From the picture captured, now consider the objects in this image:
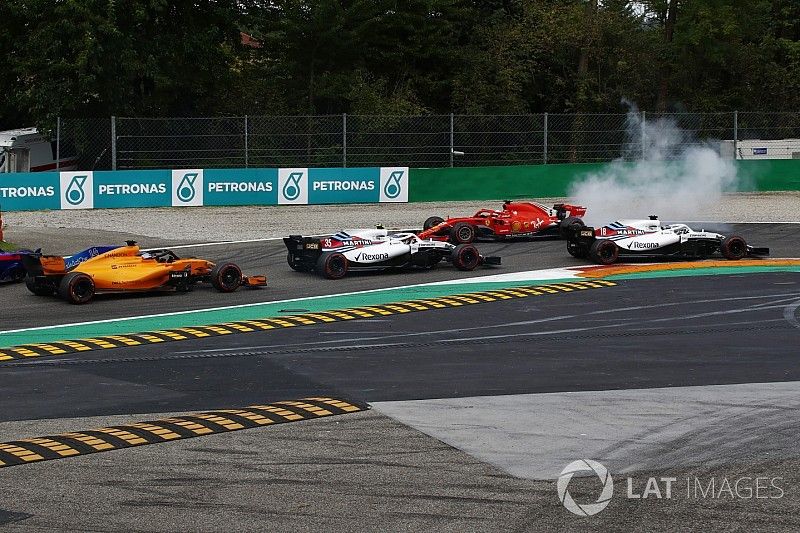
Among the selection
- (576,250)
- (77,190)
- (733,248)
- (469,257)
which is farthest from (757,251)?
(77,190)

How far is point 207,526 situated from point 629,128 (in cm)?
3266

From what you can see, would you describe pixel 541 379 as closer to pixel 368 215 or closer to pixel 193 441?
pixel 193 441

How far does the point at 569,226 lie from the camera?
25891 millimetres

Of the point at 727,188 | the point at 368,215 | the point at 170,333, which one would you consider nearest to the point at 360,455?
the point at 170,333

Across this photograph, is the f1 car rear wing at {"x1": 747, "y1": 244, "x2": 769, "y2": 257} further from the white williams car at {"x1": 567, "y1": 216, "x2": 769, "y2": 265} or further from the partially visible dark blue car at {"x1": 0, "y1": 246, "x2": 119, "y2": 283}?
the partially visible dark blue car at {"x1": 0, "y1": 246, "x2": 119, "y2": 283}

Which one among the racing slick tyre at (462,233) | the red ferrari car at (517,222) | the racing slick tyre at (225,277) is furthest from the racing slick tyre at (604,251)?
the racing slick tyre at (225,277)

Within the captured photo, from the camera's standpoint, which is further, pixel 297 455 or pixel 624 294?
pixel 624 294

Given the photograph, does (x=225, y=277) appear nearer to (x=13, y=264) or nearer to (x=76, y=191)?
(x=13, y=264)

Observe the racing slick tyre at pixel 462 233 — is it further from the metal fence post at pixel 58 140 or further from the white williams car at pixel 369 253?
the metal fence post at pixel 58 140

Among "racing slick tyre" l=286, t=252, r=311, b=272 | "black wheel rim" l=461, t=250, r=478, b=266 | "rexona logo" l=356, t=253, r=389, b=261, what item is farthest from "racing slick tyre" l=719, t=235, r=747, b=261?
"racing slick tyre" l=286, t=252, r=311, b=272

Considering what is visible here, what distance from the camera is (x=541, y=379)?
14930 mm

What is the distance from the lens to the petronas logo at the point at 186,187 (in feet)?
112

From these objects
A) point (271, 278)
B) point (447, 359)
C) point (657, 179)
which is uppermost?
point (657, 179)

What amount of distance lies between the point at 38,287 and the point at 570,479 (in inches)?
525
